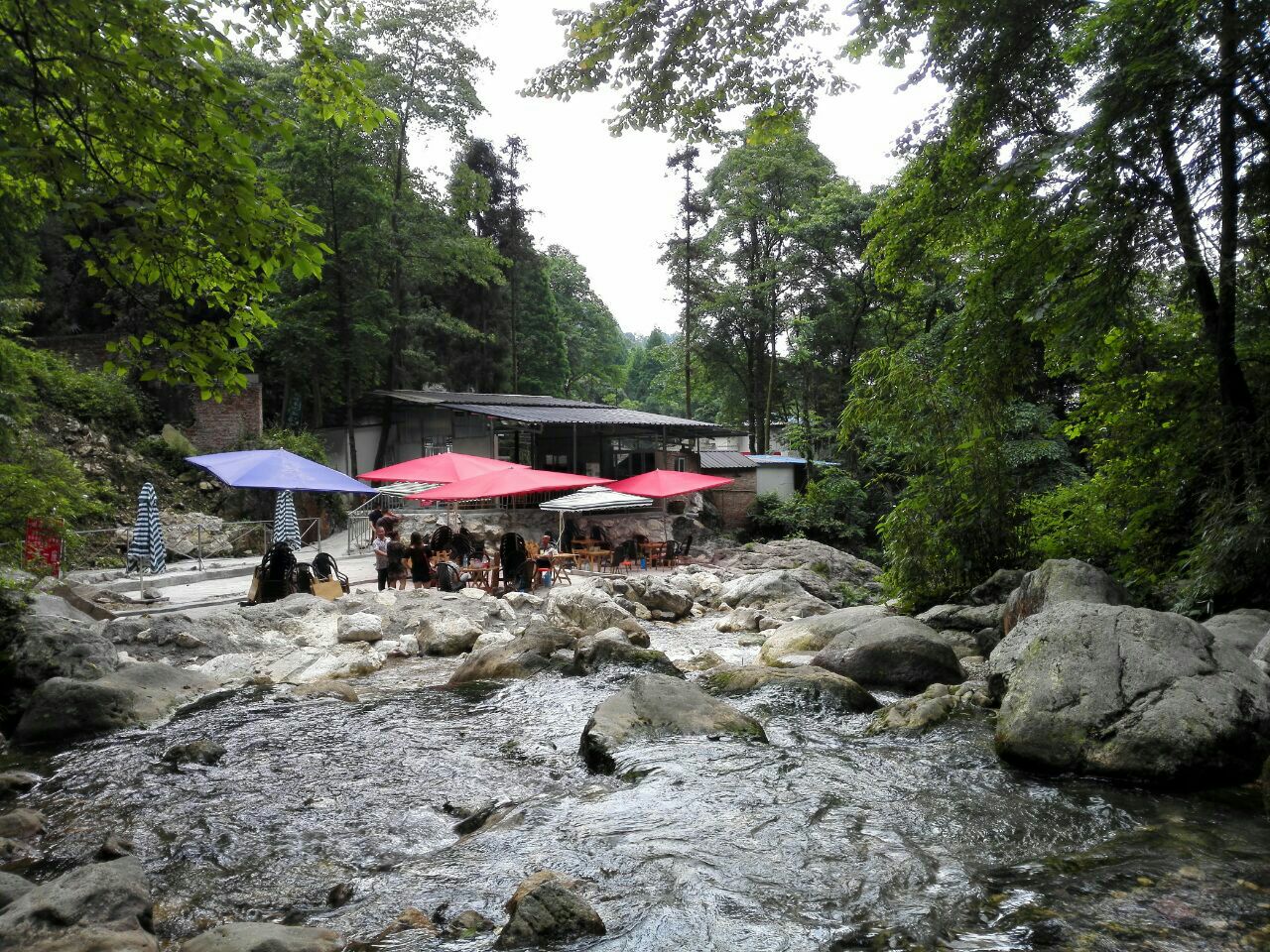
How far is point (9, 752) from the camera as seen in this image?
6660 millimetres

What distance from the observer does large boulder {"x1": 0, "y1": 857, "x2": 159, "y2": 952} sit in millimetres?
3281

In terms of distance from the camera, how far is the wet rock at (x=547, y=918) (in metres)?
3.65

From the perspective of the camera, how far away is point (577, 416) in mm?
27312

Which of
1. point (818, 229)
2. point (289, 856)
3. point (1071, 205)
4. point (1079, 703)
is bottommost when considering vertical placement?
point (289, 856)

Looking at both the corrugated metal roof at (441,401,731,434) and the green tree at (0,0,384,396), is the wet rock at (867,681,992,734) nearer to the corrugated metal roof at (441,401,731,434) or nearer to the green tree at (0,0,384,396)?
the green tree at (0,0,384,396)

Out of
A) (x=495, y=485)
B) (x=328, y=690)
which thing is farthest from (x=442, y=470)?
(x=328, y=690)

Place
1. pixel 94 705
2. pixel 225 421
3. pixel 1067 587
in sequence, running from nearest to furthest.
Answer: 1. pixel 94 705
2. pixel 1067 587
3. pixel 225 421

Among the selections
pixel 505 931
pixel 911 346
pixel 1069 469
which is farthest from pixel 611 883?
pixel 1069 469

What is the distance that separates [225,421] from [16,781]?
20.1 metres

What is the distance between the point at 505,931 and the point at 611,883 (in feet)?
2.33

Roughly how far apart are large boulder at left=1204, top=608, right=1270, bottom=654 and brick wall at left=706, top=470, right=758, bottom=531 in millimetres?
23302

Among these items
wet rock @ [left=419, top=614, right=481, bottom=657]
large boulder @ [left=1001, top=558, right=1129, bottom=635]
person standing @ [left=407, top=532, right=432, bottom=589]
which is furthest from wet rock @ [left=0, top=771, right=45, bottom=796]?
large boulder @ [left=1001, top=558, right=1129, bottom=635]

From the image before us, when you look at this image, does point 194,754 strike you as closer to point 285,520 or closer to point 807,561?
point 285,520

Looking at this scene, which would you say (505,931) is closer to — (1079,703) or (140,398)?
(1079,703)
